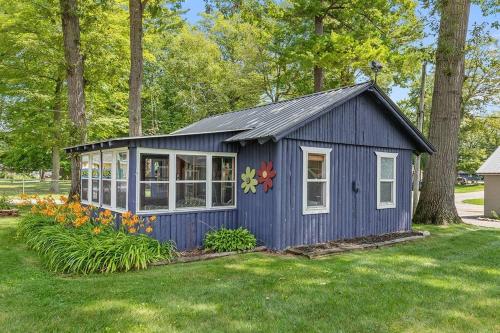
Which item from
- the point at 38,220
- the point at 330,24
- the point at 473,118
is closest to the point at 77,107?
the point at 38,220

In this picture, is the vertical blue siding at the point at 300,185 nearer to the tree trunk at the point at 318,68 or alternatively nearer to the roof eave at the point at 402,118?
the roof eave at the point at 402,118

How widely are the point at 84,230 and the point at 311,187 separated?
5077 millimetres

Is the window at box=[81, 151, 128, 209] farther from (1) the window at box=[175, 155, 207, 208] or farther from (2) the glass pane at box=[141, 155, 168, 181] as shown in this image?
(1) the window at box=[175, 155, 207, 208]

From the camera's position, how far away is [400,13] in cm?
1936

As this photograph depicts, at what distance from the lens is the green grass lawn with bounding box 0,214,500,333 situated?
4.41 meters

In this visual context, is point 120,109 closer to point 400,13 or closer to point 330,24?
point 330,24

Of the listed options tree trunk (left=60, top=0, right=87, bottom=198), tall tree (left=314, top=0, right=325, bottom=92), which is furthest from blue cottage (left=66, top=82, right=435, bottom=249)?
tall tree (left=314, top=0, right=325, bottom=92)

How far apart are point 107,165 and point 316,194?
500 cm

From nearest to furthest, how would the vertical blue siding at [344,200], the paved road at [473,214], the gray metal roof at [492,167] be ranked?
the vertical blue siding at [344,200] < the paved road at [473,214] < the gray metal roof at [492,167]

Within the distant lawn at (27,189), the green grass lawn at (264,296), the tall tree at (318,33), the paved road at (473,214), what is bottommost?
the paved road at (473,214)

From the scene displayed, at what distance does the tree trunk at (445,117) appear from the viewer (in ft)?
41.3

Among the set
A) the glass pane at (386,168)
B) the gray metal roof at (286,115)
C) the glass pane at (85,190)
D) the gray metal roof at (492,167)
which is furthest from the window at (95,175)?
the gray metal roof at (492,167)

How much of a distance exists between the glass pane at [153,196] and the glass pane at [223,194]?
46.5 inches

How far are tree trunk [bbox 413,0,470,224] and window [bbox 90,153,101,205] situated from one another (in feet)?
33.5
